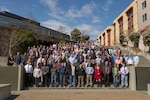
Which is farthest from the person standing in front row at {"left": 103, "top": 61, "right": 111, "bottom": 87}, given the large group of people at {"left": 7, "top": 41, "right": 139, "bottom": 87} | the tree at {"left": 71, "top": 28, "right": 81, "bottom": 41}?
the tree at {"left": 71, "top": 28, "right": 81, "bottom": 41}

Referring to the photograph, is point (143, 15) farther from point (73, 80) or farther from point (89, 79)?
point (73, 80)

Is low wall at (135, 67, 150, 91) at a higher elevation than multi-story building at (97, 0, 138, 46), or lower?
lower

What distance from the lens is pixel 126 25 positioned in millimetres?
63125

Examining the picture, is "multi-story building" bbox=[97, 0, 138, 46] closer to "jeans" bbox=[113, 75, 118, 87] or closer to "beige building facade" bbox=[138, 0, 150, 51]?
"beige building facade" bbox=[138, 0, 150, 51]

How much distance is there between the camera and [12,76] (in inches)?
589

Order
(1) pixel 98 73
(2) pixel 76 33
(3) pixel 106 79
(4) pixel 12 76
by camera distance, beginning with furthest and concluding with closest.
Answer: (2) pixel 76 33
(3) pixel 106 79
(1) pixel 98 73
(4) pixel 12 76

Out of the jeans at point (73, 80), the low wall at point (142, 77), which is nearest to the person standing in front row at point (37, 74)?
the jeans at point (73, 80)

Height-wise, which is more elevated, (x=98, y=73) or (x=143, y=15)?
(x=143, y=15)

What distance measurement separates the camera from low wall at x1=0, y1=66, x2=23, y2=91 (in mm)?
14812

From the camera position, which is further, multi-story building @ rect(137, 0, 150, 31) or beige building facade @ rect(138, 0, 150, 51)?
multi-story building @ rect(137, 0, 150, 31)

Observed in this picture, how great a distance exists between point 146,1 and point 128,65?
33216 millimetres

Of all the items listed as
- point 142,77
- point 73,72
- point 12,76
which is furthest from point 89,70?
point 12,76

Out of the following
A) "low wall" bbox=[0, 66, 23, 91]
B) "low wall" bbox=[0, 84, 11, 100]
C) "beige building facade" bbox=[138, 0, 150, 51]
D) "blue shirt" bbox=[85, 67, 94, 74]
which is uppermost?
"beige building facade" bbox=[138, 0, 150, 51]

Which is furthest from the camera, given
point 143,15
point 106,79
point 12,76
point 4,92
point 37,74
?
point 143,15
